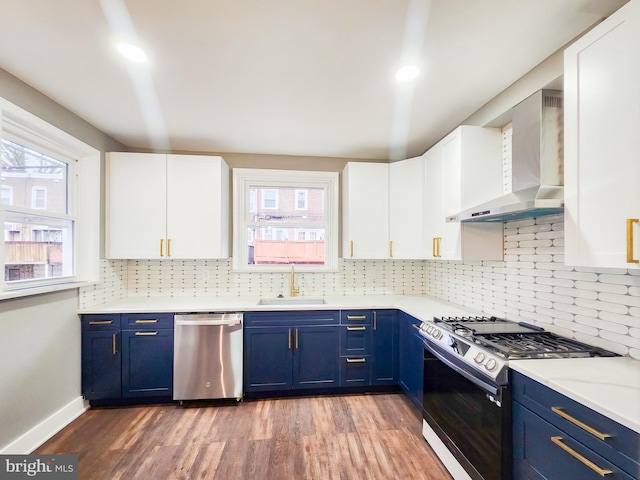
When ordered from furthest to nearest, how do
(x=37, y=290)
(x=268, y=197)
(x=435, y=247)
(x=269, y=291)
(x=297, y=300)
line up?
(x=268, y=197), (x=269, y=291), (x=297, y=300), (x=435, y=247), (x=37, y=290)

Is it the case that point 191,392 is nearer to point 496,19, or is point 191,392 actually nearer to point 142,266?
point 142,266

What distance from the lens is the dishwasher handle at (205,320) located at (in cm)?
251

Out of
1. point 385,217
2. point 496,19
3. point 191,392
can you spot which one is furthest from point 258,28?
point 191,392

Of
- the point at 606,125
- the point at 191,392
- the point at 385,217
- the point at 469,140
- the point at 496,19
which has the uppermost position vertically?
the point at 496,19

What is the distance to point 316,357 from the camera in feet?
8.82

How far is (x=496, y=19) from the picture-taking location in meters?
1.36

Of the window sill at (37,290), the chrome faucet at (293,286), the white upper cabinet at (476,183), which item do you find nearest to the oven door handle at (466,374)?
the white upper cabinet at (476,183)

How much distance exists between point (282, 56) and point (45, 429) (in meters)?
3.05

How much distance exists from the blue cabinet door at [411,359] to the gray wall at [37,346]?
9.30ft

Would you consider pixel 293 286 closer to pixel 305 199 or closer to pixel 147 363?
pixel 305 199

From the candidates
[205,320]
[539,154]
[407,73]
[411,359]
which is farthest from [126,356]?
[539,154]

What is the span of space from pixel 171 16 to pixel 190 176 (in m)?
1.65

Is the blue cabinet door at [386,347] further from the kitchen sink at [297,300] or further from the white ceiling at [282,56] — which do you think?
the white ceiling at [282,56]

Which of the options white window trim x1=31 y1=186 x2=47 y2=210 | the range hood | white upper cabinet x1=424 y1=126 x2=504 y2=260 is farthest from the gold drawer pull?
white window trim x1=31 y1=186 x2=47 y2=210
